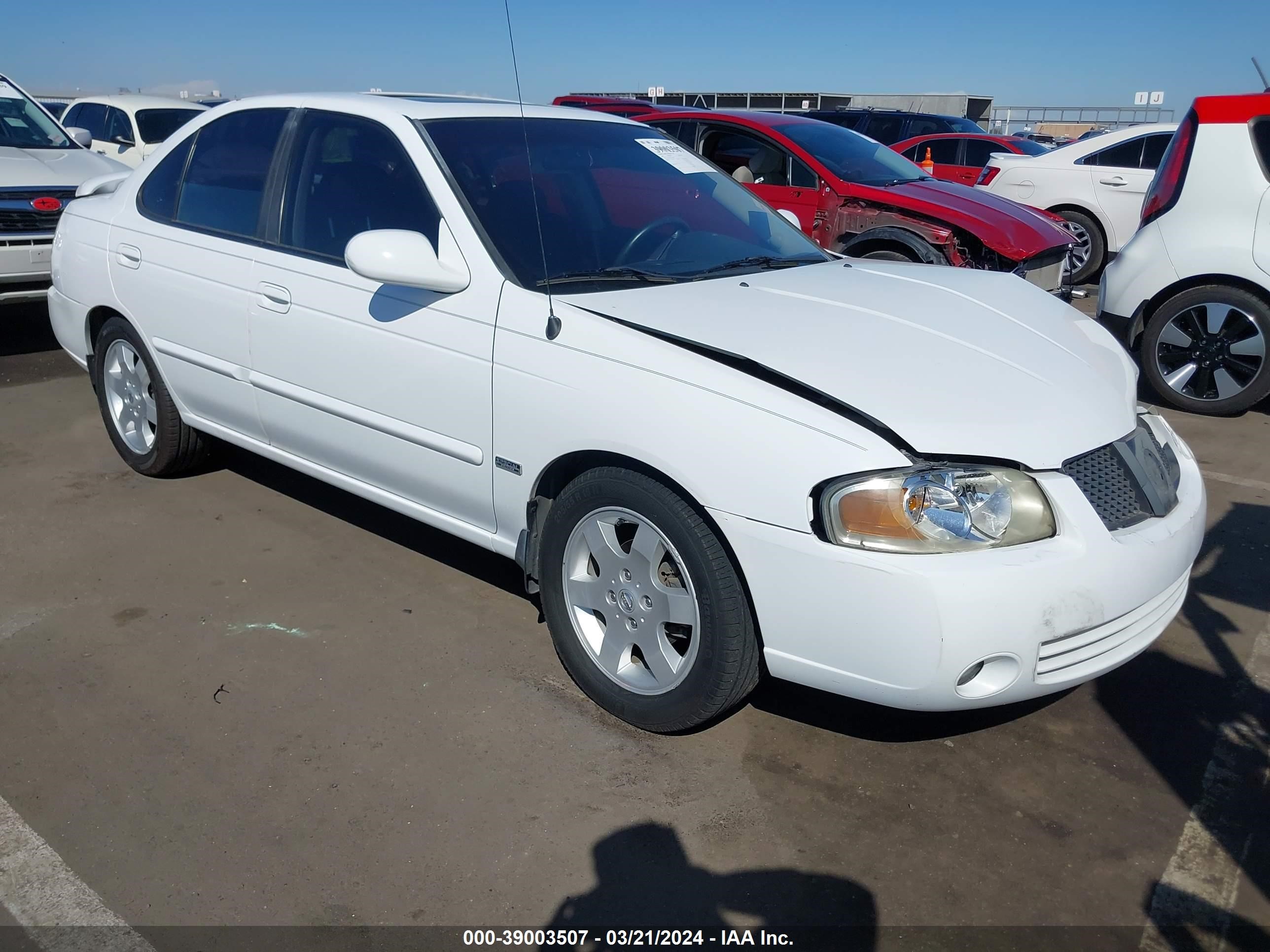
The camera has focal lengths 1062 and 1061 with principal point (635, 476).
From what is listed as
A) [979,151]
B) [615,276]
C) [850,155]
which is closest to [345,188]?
[615,276]

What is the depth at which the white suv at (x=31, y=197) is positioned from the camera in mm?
7043

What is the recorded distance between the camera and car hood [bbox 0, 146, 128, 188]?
7.27m

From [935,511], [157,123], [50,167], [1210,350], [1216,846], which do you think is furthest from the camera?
[157,123]

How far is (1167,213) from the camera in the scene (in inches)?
249

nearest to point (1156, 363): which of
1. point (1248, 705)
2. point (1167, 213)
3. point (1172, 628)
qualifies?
point (1167, 213)

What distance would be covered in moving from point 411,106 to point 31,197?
4787mm

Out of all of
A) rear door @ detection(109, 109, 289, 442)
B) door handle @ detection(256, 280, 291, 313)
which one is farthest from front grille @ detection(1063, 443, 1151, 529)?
rear door @ detection(109, 109, 289, 442)

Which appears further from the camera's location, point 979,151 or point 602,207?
point 979,151

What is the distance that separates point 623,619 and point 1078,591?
1.20m

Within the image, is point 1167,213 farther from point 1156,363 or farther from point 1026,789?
point 1026,789

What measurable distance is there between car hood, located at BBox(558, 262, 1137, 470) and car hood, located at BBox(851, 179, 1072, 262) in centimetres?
352

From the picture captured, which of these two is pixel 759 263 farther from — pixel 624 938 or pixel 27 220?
pixel 27 220

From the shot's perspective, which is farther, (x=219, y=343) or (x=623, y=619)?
(x=219, y=343)

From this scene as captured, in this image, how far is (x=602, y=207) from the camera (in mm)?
3656
